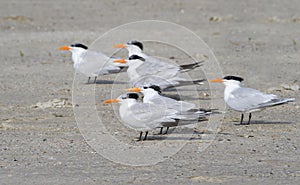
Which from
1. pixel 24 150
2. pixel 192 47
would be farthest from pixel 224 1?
pixel 24 150

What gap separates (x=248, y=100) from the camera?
22.4 ft

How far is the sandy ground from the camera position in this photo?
5.16 m

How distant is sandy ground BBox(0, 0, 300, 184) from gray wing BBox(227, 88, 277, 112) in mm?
211

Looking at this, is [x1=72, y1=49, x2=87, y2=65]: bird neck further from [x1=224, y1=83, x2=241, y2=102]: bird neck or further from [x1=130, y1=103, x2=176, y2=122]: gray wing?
[x1=130, y1=103, x2=176, y2=122]: gray wing

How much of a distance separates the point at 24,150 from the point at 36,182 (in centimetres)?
109

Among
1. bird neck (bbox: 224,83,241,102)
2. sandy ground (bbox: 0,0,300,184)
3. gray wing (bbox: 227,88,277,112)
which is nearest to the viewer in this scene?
sandy ground (bbox: 0,0,300,184)

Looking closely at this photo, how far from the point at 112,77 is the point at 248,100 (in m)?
3.68

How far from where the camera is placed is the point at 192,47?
12047 mm

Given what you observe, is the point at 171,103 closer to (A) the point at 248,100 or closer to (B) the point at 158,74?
(A) the point at 248,100

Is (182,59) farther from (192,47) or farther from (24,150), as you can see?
(24,150)

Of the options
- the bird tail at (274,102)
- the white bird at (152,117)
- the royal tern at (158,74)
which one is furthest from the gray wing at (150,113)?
the royal tern at (158,74)

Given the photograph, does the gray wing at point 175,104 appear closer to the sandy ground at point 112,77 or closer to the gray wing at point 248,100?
the sandy ground at point 112,77

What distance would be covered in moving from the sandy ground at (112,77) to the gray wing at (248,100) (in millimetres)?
211

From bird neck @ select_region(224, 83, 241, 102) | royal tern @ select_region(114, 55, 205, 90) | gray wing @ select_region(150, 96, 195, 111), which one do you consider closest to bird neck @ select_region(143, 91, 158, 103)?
gray wing @ select_region(150, 96, 195, 111)
